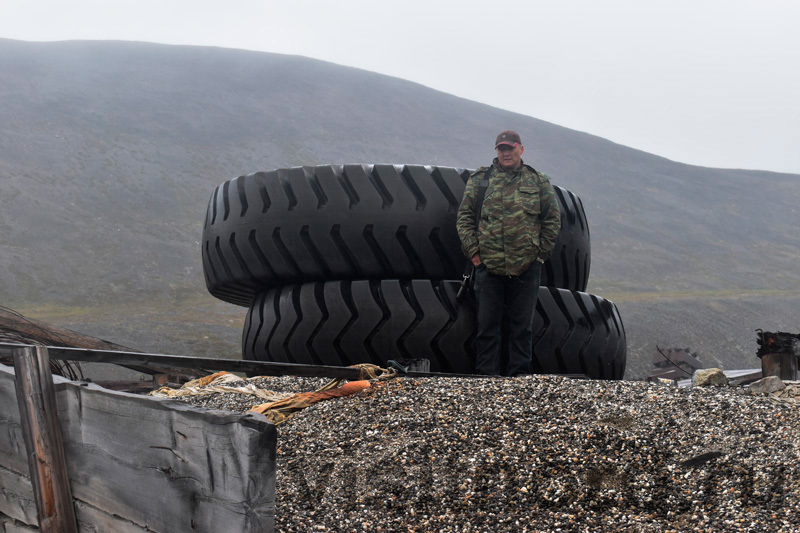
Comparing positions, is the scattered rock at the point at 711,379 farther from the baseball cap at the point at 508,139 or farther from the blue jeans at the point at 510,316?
the baseball cap at the point at 508,139

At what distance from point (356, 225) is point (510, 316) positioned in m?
1.13

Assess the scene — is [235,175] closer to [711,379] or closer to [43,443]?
[711,379]

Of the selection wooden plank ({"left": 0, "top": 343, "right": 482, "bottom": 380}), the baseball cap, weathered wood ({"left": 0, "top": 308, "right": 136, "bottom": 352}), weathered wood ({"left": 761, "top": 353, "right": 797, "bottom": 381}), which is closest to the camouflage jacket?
the baseball cap

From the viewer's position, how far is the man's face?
188 inches

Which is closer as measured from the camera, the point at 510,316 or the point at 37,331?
the point at 510,316

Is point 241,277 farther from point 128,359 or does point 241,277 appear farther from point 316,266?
point 128,359

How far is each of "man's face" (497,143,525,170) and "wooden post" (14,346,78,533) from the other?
3.34 meters

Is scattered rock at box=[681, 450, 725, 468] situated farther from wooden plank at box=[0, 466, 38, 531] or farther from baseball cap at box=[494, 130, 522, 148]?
baseball cap at box=[494, 130, 522, 148]

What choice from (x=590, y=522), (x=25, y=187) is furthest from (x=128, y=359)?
(x=25, y=187)

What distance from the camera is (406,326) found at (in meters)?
4.67

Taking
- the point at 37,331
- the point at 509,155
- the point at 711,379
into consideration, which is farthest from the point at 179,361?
the point at 37,331

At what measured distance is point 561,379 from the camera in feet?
12.0

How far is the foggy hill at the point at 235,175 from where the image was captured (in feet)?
86.0

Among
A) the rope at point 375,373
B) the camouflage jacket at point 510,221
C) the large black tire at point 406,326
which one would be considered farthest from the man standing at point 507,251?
the rope at point 375,373
